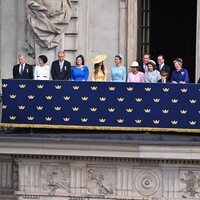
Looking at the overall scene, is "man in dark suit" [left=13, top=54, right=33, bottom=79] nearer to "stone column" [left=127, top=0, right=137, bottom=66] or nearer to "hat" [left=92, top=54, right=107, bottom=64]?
"hat" [left=92, top=54, right=107, bottom=64]

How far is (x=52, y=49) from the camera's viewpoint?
4738 cm

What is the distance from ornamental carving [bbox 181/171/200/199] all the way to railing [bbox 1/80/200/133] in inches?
51.9

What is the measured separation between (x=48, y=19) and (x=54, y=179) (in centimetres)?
434

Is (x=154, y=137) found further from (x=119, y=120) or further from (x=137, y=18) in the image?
(x=137, y=18)

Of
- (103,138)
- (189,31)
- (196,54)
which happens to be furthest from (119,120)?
(189,31)

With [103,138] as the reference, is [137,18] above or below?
above

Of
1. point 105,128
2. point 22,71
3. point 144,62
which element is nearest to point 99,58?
point 144,62

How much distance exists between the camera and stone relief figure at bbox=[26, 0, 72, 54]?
47.0m

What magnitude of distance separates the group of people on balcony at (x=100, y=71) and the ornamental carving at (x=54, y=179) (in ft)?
7.77

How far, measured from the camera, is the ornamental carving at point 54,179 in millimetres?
45875

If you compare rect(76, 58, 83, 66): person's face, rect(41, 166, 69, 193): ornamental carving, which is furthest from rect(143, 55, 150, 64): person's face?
rect(41, 166, 69, 193): ornamental carving

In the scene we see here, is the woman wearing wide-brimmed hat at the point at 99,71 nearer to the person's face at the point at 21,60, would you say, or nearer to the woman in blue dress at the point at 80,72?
the woman in blue dress at the point at 80,72

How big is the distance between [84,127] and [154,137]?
5.91 feet

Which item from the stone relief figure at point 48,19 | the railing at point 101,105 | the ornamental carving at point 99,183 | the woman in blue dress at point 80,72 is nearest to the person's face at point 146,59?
the railing at point 101,105
